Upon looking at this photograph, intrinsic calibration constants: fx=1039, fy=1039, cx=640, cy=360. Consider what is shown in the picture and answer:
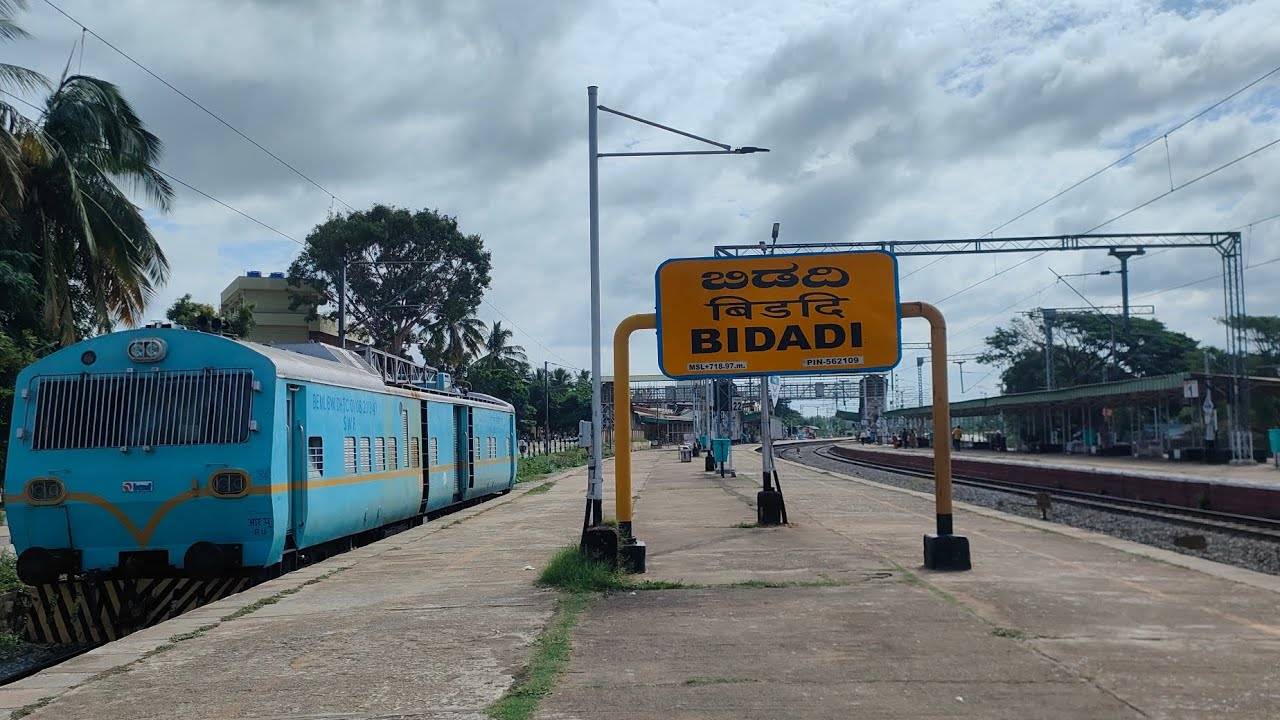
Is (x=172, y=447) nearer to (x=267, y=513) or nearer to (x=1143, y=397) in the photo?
(x=267, y=513)

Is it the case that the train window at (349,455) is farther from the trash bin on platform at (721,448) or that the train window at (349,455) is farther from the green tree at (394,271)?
the green tree at (394,271)

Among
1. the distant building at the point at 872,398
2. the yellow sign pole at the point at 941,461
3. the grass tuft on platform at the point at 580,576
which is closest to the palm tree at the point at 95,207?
the grass tuft on platform at the point at 580,576

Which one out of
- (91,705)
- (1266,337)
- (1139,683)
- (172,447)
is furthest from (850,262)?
(1266,337)

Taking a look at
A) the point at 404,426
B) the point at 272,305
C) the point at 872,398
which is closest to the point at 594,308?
the point at 404,426

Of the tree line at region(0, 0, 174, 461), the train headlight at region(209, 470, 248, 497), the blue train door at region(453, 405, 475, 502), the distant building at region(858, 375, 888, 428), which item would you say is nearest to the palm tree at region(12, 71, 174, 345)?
the tree line at region(0, 0, 174, 461)

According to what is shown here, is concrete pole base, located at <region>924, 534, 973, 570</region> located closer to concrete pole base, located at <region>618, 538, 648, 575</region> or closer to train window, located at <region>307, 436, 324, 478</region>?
concrete pole base, located at <region>618, 538, 648, 575</region>

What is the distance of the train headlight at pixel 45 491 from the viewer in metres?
10.7

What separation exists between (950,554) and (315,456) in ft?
23.9

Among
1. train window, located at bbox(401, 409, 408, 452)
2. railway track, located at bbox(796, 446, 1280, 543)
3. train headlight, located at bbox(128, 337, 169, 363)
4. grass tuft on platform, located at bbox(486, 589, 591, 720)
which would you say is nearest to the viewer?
grass tuft on platform, located at bbox(486, 589, 591, 720)

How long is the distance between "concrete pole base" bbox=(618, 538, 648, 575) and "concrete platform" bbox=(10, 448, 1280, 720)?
245 millimetres

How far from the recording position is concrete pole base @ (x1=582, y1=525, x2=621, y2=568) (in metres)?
11.3

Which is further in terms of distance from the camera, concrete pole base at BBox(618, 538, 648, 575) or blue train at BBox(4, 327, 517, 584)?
concrete pole base at BBox(618, 538, 648, 575)

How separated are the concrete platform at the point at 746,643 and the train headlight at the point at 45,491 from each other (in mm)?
2113

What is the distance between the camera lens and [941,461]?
38.6ft
